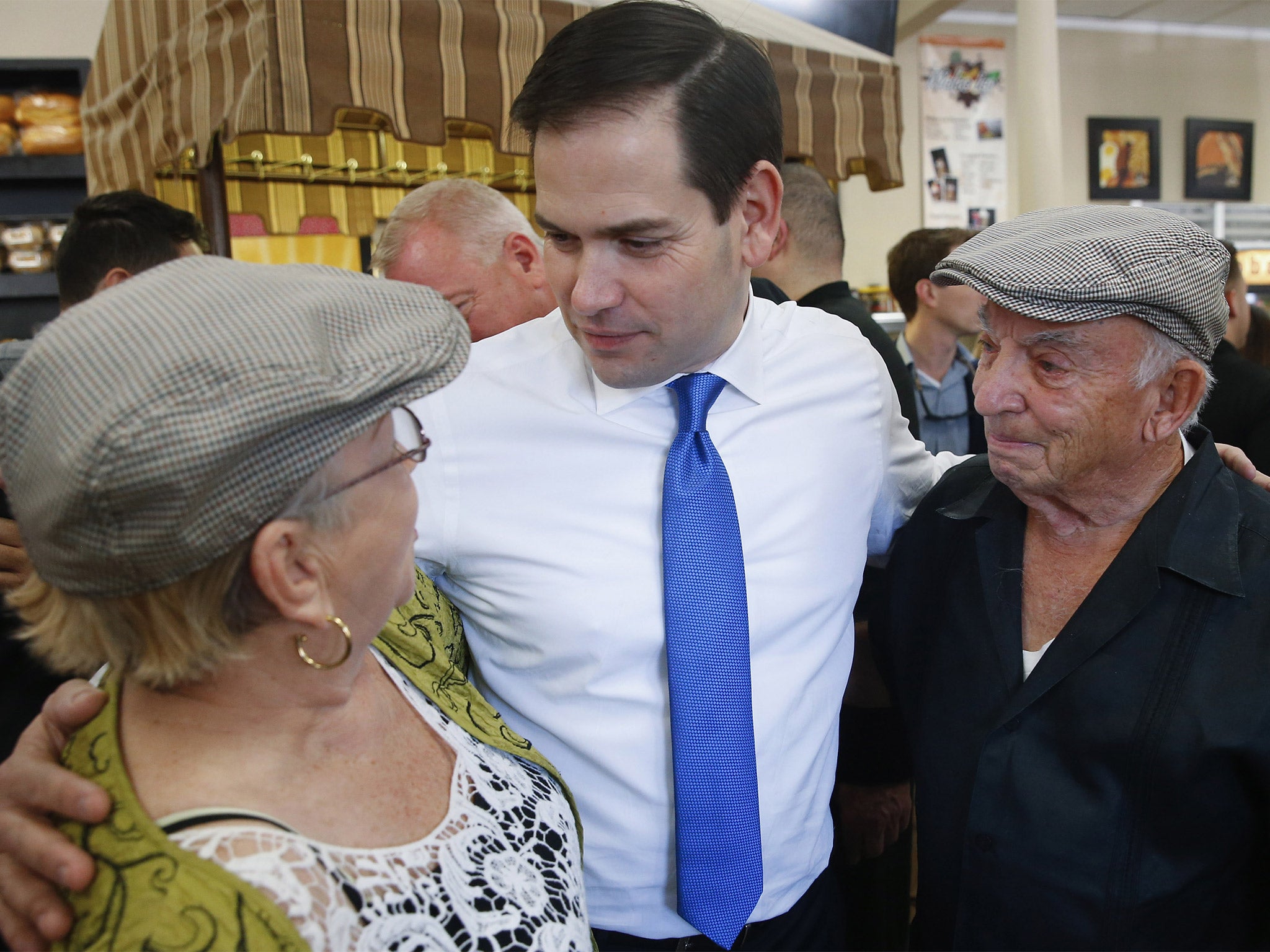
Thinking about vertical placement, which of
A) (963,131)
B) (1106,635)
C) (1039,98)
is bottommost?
(1106,635)

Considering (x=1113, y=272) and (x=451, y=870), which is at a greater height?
(x=1113, y=272)

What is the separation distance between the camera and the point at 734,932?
126 cm

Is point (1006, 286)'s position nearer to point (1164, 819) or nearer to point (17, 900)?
point (1164, 819)

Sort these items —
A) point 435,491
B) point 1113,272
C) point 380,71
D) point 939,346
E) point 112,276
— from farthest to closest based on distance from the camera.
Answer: point 939,346 → point 112,276 → point 380,71 → point 435,491 → point 1113,272

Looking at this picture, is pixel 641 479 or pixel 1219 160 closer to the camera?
pixel 641 479

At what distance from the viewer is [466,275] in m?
2.24

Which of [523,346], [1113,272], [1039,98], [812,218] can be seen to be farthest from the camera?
[1039,98]

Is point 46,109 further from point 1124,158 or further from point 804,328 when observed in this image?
point 1124,158

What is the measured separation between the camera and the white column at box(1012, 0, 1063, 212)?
555 cm

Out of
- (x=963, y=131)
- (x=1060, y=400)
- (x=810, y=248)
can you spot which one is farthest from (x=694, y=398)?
(x=963, y=131)

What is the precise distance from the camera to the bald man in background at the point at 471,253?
2.24 meters

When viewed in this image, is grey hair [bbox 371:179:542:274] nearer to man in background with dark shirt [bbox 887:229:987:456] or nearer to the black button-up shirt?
the black button-up shirt

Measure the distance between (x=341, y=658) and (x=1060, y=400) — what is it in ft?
3.29

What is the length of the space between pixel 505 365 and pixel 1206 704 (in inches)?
41.7
